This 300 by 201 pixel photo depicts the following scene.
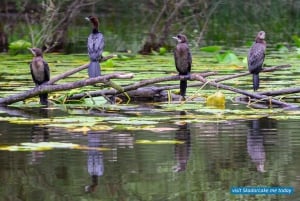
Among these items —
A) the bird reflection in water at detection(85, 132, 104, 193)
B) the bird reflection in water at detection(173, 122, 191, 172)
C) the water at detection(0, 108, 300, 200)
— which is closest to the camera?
the water at detection(0, 108, 300, 200)

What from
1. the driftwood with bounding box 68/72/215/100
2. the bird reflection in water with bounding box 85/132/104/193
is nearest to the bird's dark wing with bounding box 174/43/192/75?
the driftwood with bounding box 68/72/215/100

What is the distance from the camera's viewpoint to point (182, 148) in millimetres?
7676

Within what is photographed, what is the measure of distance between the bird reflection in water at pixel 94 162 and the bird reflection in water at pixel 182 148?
539 mm

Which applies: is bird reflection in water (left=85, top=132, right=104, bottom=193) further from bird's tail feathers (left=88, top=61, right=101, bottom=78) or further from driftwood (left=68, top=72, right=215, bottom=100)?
bird's tail feathers (left=88, top=61, right=101, bottom=78)

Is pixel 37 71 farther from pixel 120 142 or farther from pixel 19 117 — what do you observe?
pixel 120 142

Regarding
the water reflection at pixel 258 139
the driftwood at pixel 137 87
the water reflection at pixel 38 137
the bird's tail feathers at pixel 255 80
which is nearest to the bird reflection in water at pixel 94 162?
the water reflection at pixel 38 137

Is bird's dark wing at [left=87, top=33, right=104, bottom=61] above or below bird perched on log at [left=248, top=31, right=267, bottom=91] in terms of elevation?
above

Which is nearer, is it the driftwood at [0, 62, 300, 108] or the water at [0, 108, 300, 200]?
the water at [0, 108, 300, 200]

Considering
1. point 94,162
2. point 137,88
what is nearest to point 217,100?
point 137,88

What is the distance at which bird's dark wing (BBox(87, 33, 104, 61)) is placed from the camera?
1109 cm

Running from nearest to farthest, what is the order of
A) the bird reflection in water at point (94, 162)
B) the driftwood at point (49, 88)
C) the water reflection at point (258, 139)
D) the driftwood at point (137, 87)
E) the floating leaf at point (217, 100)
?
the bird reflection in water at point (94, 162) → the water reflection at point (258, 139) → the driftwood at point (49, 88) → the driftwood at point (137, 87) → the floating leaf at point (217, 100)

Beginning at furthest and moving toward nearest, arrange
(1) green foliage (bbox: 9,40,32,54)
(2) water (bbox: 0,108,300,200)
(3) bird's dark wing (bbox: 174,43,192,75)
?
1. (1) green foliage (bbox: 9,40,32,54)
2. (3) bird's dark wing (bbox: 174,43,192,75)
3. (2) water (bbox: 0,108,300,200)

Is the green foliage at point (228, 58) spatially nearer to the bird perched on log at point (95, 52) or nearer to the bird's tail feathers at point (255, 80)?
the bird perched on log at point (95, 52)

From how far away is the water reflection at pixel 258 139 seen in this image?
7060 mm
